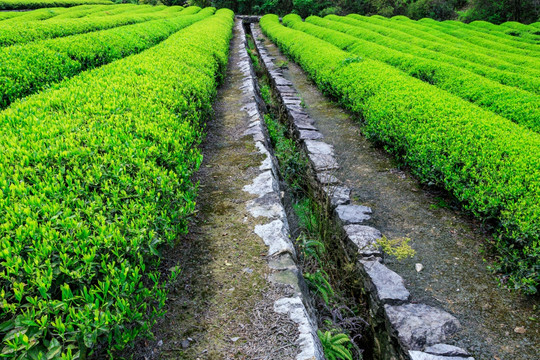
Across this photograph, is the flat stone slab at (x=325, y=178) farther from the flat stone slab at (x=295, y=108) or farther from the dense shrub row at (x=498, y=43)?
the dense shrub row at (x=498, y=43)

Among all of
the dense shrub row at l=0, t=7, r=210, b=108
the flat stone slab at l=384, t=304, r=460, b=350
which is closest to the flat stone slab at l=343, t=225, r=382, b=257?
the flat stone slab at l=384, t=304, r=460, b=350

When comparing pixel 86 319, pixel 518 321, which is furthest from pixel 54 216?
pixel 518 321

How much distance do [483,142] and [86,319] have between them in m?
4.64

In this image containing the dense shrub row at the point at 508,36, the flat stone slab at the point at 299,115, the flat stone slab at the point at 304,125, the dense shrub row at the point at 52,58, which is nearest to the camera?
the dense shrub row at the point at 52,58

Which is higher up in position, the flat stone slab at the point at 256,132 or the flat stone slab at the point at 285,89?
the flat stone slab at the point at 285,89

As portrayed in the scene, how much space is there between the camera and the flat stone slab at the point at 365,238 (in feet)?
11.8

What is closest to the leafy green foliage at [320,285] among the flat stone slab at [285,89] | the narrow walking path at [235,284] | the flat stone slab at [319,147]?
the narrow walking path at [235,284]

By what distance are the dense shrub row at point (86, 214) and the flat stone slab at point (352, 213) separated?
2.01 m

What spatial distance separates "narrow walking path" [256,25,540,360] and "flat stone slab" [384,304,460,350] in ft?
0.47

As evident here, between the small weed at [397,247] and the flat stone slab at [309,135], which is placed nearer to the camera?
the small weed at [397,247]

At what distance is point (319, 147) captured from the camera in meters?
6.04

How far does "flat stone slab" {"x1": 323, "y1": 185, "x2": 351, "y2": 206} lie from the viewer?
4543mm

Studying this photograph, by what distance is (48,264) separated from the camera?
5.63 ft

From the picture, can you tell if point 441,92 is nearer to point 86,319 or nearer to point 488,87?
point 488,87
